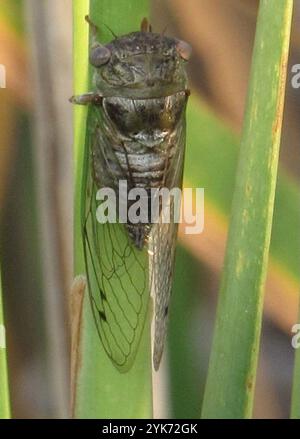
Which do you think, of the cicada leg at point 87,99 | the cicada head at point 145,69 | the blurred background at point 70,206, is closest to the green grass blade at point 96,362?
the cicada leg at point 87,99

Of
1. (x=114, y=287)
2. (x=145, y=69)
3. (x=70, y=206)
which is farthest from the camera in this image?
(x=70, y=206)

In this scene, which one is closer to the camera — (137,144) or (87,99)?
(87,99)

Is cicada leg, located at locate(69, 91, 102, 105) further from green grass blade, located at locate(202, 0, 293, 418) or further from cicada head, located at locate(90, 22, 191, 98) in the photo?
green grass blade, located at locate(202, 0, 293, 418)

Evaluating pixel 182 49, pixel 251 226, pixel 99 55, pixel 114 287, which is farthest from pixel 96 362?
pixel 182 49

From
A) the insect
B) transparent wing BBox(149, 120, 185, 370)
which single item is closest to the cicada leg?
the insect

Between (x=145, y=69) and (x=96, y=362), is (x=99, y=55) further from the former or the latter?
(x=96, y=362)

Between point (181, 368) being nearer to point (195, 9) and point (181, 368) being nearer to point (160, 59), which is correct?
point (160, 59)

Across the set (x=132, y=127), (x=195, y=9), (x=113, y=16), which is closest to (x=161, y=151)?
(x=132, y=127)
